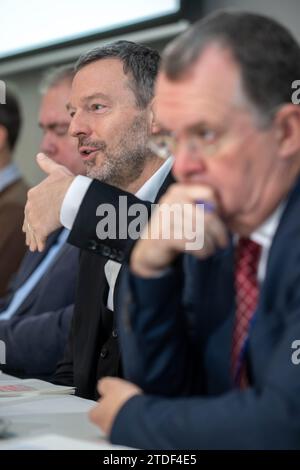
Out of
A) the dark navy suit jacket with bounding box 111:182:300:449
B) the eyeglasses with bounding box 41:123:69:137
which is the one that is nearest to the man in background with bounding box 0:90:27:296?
the eyeglasses with bounding box 41:123:69:137

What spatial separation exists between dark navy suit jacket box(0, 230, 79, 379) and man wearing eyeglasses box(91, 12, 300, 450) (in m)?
1.21

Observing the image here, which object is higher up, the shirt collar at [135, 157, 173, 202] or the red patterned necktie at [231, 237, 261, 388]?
the shirt collar at [135, 157, 173, 202]

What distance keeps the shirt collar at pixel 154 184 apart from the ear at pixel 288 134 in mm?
820

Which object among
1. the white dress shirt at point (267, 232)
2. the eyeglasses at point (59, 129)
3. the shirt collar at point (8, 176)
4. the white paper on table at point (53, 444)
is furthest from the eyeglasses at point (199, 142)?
the shirt collar at point (8, 176)

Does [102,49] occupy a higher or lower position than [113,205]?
higher

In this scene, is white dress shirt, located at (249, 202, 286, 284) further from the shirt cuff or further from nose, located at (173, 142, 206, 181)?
the shirt cuff

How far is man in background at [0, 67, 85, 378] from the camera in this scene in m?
2.42

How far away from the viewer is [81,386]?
6.06 feet

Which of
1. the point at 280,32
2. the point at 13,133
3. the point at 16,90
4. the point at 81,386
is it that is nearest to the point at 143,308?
the point at 280,32

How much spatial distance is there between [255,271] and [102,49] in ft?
3.39

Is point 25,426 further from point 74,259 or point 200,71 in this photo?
point 74,259

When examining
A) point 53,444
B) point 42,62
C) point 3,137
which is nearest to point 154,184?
point 53,444
